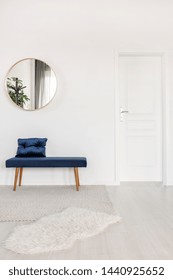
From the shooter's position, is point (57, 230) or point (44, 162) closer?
point (57, 230)

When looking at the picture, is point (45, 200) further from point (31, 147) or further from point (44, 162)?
point (31, 147)

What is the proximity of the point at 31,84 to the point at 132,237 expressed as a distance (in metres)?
2.60

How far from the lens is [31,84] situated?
3734 mm

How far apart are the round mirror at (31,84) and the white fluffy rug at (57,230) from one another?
1.83 meters

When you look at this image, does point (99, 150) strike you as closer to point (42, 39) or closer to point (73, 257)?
point (42, 39)

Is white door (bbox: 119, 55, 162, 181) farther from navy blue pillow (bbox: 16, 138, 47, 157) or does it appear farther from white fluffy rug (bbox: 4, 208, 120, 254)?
white fluffy rug (bbox: 4, 208, 120, 254)

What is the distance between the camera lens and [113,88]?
376 centimetres

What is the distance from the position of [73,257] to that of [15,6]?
3.46 m

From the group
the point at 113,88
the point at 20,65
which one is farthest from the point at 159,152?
the point at 20,65

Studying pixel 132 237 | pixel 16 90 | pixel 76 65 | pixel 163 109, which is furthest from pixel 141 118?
pixel 132 237

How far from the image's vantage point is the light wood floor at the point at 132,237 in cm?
153

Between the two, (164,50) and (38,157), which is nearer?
(38,157)

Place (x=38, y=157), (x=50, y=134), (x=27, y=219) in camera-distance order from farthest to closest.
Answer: (x=50, y=134) < (x=38, y=157) < (x=27, y=219)

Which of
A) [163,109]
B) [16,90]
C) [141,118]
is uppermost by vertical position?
[16,90]
